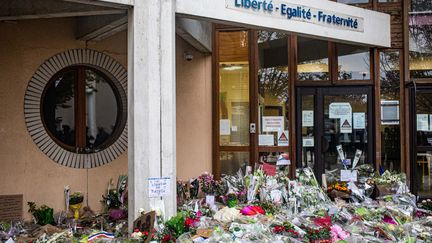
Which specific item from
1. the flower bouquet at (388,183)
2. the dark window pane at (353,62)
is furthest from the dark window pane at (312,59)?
the flower bouquet at (388,183)

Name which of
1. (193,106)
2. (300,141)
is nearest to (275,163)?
(300,141)

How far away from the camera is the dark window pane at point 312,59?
7.74 m

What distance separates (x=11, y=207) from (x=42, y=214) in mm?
483

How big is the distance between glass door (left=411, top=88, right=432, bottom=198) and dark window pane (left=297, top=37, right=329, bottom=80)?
1584 millimetres

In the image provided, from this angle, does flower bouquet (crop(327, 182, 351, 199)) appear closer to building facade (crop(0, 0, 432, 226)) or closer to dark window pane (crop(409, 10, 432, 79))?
building facade (crop(0, 0, 432, 226))

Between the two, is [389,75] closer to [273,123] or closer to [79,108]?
[273,123]

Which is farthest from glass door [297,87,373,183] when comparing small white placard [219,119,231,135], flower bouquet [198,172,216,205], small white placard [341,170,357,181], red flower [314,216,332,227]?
red flower [314,216,332,227]

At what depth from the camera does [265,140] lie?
25.4 feet

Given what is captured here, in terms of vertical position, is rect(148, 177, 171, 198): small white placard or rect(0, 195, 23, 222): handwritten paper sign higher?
rect(148, 177, 171, 198): small white placard

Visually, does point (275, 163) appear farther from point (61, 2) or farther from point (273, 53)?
point (61, 2)

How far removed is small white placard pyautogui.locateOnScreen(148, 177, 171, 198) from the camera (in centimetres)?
455

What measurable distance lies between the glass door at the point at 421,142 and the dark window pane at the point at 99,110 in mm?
5032

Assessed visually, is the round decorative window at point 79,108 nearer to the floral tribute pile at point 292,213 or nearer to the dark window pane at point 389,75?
the floral tribute pile at point 292,213

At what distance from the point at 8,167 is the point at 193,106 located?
3196 mm
